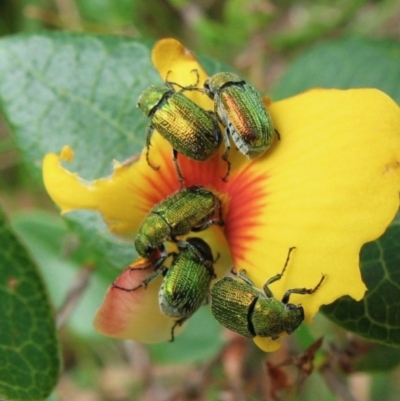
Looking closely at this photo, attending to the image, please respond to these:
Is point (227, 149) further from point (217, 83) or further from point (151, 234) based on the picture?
point (151, 234)

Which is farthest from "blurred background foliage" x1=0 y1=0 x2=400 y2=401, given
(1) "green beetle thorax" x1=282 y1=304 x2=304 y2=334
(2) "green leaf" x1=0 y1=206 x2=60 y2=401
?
(1) "green beetle thorax" x1=282 y1=304 x2=304 y2=334

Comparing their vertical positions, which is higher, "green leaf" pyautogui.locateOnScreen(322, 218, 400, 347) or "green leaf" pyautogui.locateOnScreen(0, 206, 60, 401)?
"green leaf" pyautogui.locateOnScreen(322, 218, 400, 347)

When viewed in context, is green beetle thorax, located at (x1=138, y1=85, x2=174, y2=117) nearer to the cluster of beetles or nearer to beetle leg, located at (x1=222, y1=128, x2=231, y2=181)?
the cluster of beetles

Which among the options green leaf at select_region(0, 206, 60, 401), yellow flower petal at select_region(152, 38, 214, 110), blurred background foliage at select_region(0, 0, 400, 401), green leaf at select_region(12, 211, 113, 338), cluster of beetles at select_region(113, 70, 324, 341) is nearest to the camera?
cluster of beetles at select_region(113, 70, 324, 341)

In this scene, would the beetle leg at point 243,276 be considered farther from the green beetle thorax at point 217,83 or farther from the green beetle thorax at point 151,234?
the green beetle thorax at point 217,83

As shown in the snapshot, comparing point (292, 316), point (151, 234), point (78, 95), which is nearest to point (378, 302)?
point (292, 316)

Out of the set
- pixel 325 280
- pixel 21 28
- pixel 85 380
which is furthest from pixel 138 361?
pixel 21 28

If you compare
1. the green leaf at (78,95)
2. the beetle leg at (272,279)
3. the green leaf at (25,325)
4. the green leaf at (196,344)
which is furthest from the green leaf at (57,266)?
the beetle leg at (272,279)

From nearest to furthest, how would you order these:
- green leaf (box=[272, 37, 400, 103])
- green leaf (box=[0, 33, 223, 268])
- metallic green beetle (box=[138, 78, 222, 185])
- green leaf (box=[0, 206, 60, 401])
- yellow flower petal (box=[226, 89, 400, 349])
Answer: yellow flower petal (box=[226, 89, 400, 349]) → metallic green beetle (box=[138, 78, 222, 185]) → green leaf (box=[0, 206, 60, 401]) → green leaf (box=[0, 33, 223, 268]) → green leaf (box=[272, 37, 400, 103])
